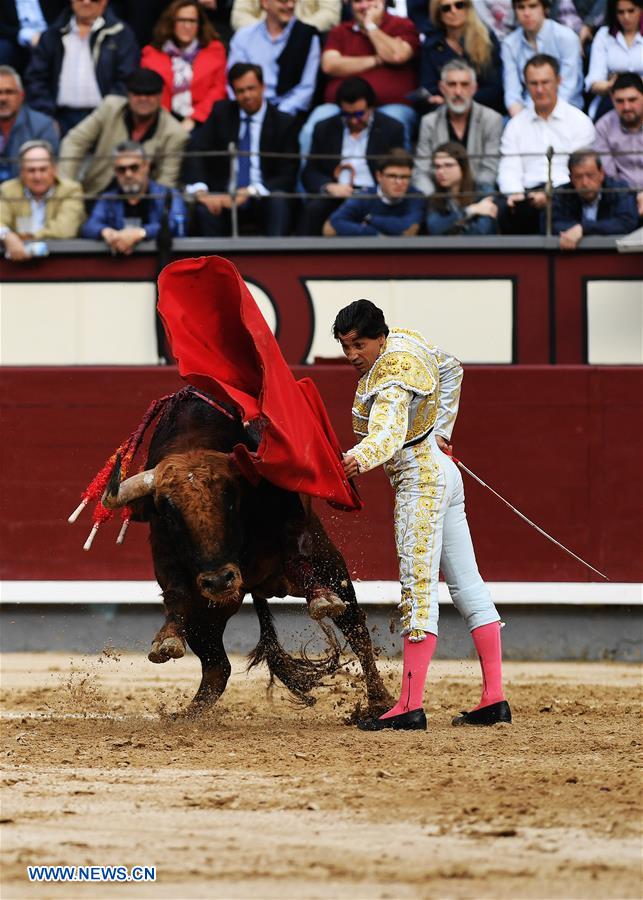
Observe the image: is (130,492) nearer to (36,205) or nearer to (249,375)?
(249,375)

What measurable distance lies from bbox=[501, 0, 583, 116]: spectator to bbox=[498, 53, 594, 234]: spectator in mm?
220

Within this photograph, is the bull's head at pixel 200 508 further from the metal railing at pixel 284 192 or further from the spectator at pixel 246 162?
the spectator at pixel 246 162

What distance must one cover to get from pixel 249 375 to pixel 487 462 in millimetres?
2614

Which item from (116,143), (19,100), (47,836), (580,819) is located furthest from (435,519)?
(19,100)

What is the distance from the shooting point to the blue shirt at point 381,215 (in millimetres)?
8094

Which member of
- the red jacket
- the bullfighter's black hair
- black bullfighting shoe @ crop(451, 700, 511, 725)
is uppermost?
the red jacket

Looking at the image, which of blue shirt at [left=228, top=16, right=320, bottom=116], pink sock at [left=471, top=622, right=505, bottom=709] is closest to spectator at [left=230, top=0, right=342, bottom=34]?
blue shirt at [left=228, top=16, right=320, bottom=116]

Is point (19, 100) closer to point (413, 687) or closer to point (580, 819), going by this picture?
point (413, 687)

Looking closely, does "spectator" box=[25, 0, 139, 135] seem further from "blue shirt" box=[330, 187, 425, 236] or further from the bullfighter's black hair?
the bullfighter's black hair

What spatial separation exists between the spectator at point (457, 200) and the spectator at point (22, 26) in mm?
2462

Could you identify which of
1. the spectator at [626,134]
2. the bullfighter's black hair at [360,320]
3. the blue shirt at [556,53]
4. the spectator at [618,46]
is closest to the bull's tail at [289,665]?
the bullfighter's black hair at [360,320]

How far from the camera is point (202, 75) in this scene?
868cm

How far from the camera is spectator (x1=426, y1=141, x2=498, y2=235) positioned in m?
7.93

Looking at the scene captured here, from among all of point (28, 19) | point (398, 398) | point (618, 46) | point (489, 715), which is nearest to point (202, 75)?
point (28, 19)
